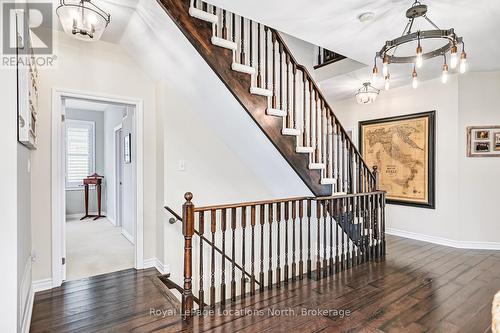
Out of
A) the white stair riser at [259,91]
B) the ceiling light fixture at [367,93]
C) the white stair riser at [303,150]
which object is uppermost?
the ceiling light fixture at [367,93]

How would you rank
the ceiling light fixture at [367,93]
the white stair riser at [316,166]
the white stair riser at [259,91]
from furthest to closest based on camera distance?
1. the ceiling light fixture at [367,93]
2. the white stair riser at [316,166]
3. the white stair riser at [259,91]

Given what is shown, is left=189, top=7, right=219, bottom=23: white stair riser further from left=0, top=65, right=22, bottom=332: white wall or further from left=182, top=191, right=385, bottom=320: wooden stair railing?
left=182, top=191, right=385, bottom=320: wooden stair railing

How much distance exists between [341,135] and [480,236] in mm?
2951

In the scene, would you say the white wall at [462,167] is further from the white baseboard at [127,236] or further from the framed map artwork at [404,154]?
the white baseboard at [127,236]

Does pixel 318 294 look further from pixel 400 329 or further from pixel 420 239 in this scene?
pixel 420 239

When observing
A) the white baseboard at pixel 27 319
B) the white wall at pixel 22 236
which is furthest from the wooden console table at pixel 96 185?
the white wall at pixel 22 236

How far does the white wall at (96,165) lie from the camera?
276 inches

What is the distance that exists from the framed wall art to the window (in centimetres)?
808

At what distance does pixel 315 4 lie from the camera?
104 inches

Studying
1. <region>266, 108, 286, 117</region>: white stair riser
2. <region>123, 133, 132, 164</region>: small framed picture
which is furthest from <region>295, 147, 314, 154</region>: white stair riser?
<region>123, 133, 132, 164</region>: small framed picture

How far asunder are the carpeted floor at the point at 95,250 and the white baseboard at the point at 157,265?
0.76ft

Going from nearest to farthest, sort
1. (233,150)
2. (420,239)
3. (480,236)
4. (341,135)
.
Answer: (341,135) → (233,150) → (480,236) → (420,239)

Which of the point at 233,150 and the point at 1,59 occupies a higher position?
the point at 1,59

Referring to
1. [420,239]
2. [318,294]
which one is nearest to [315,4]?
[318,294]
